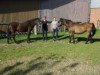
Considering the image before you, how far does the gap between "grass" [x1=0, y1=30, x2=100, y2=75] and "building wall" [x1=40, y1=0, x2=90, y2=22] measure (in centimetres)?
860

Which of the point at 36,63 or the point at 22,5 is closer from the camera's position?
the point at 36,63

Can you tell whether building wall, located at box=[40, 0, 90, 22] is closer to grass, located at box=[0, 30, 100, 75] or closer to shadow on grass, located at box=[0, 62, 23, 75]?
grass, located at box=[0, 30, 100, 75]

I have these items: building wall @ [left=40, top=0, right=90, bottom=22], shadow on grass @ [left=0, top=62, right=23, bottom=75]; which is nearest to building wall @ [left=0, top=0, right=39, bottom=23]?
building wall @ [left=40, top=0, right=90, bottom=22]

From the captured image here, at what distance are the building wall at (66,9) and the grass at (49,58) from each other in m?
8.60

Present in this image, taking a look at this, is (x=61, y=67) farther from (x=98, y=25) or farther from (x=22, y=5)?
(x=98, y=25)

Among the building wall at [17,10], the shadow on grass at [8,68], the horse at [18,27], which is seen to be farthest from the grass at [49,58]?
the building wall at [17,10]

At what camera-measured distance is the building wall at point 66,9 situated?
101ft

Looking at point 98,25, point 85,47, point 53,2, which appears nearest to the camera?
point 85,47

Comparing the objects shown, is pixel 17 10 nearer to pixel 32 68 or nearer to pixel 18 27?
pixel 18 27

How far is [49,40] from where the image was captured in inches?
948

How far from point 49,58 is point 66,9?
1600 centimetres

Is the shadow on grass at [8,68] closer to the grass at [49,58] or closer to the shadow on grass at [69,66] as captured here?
the grass at [49,58]

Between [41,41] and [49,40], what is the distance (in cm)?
82

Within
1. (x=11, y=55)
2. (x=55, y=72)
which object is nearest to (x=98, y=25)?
(x=11, y=55)
